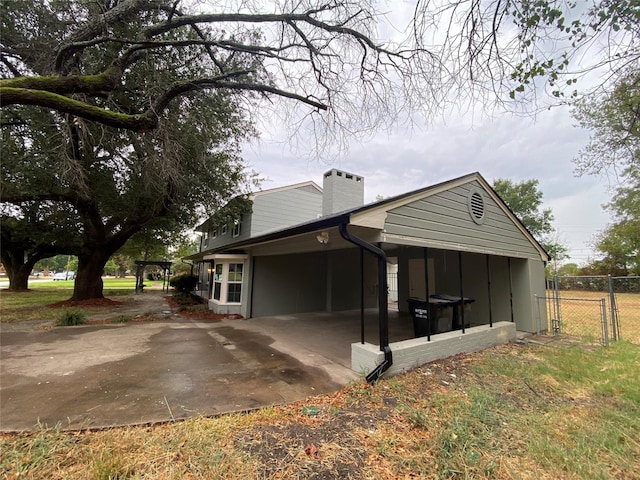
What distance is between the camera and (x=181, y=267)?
130 feet

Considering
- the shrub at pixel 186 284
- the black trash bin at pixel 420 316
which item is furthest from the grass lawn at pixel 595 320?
the shrub at pixel 186 284

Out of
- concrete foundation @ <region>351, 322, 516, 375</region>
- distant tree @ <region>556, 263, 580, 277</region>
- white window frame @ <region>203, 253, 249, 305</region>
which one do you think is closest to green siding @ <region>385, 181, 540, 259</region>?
concrete foundation @ <region>351, 322, 516, 375</region>

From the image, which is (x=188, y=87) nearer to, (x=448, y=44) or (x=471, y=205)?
(x=448, y=44)

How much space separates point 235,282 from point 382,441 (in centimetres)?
885

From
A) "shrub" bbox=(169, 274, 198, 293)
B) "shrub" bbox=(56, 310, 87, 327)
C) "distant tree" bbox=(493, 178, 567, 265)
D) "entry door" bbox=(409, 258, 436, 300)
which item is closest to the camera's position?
"shrub" bbox=(56, 310, 87, 327)

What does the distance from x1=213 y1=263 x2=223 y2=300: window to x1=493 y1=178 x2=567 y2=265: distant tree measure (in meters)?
32.5

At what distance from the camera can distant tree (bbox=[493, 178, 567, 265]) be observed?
32531 mm

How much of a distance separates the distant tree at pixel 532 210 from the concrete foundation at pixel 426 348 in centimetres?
3115

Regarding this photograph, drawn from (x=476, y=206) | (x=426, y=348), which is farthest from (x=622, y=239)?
(x=426, y=348)

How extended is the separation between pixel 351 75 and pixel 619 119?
6.51m

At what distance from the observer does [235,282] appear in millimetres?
10828

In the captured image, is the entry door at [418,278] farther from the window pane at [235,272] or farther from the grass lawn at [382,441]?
the window pane at [235,272]

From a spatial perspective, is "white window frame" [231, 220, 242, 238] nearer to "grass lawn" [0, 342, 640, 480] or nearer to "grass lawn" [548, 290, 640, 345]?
"grass lawn" [0, 342, 640, 480]

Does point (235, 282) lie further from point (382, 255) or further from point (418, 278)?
point (382, 255)
